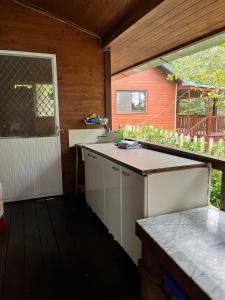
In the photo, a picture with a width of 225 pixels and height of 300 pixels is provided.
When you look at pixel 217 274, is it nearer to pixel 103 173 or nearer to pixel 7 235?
pixel 103 173

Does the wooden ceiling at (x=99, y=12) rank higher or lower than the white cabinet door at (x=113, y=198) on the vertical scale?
higher

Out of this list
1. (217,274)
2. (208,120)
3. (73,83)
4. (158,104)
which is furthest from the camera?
(158,104)

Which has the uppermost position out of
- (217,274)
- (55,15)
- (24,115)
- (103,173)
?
(55,15)

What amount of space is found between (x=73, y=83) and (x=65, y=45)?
1.80 ft

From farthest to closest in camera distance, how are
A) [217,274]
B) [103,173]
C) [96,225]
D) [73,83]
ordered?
[73,83]
[96,225]
[103,173]
[217,274]

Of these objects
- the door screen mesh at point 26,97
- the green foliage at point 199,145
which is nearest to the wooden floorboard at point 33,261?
the door screen mesh at point 26,97

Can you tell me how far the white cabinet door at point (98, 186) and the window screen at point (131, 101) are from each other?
5.30 meters

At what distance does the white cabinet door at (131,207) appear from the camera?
5.26 ft

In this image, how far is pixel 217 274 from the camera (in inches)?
38.4

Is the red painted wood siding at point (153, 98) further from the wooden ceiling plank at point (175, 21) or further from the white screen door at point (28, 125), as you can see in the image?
the wooden ceiling plank at point (175, 21)

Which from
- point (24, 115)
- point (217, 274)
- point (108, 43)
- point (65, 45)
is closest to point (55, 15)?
point (65, 45)

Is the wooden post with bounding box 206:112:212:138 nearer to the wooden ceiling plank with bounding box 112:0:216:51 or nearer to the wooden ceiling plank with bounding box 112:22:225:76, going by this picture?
the wooden ceiling plank with bounding box 112:22:225:76

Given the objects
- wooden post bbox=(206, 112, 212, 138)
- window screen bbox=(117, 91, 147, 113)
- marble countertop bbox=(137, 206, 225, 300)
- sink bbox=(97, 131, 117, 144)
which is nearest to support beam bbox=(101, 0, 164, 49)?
→ sink bbox=(97, 131, 117, 144)

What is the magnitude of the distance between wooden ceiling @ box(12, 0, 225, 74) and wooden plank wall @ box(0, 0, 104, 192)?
0.53ft
